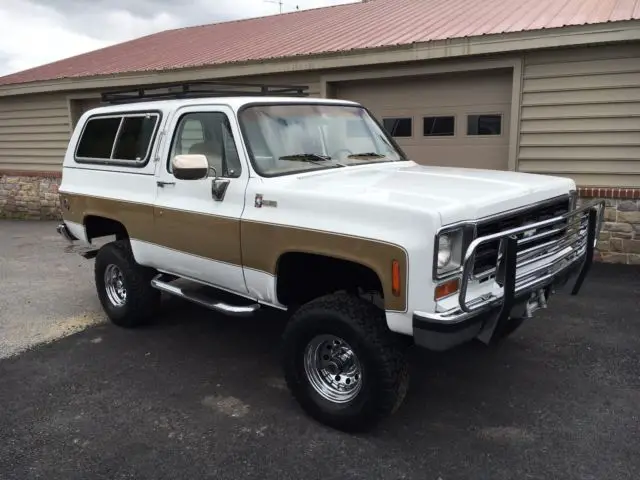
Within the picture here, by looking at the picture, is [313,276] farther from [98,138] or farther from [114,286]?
[98,138]

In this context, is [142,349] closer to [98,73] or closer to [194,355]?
[194,355]

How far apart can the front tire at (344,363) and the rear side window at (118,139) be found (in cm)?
229

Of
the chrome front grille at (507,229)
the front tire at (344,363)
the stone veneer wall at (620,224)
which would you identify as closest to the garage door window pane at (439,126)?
the stone veneer wall at (620,224)

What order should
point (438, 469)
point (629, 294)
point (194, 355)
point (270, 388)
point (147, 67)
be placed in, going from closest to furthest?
point (438, 469)
point (270, 388)
point (194, 355)
point (629, 294)
point (147, 67)

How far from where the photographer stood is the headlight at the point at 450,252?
293 cm

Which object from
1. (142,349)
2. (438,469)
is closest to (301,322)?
(438,469)

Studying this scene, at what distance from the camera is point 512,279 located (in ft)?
9.79

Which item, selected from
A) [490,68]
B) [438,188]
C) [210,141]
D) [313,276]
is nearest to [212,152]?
[210,141]

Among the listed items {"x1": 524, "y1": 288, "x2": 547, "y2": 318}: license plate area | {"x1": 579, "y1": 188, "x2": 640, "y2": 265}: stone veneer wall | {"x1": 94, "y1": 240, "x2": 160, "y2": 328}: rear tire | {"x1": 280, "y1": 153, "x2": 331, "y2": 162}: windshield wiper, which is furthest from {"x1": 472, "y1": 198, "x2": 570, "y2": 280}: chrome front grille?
{"x1": 579, "y1": 188, "x2": 640, "y2": 265}: stone veneer wall

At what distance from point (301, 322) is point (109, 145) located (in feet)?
9.65

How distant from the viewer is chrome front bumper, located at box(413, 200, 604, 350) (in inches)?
113

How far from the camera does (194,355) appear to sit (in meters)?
4.66

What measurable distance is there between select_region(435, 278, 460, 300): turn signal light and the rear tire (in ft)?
10.3

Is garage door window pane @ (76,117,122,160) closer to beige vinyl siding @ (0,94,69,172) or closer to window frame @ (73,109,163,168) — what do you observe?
window frame @ (73,109,163,168)
